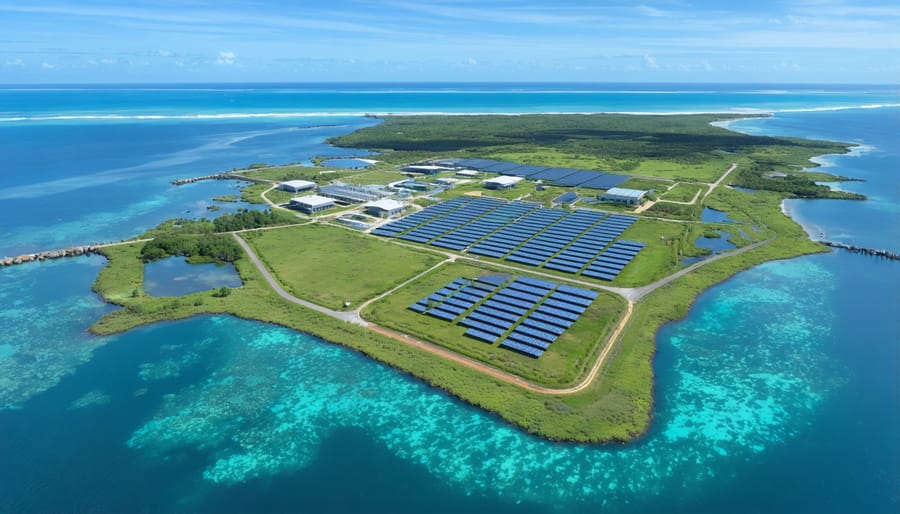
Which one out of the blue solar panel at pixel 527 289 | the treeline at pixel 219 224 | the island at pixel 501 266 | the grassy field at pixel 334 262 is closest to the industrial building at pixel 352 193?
the island at pixel 501 266

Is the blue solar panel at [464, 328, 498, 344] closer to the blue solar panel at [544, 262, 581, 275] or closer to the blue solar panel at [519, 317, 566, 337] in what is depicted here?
the blue solar panel at [519, 317, 566, 337]

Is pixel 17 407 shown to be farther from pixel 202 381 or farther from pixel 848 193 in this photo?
pixel 848 193

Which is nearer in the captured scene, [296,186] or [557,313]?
[557,313]

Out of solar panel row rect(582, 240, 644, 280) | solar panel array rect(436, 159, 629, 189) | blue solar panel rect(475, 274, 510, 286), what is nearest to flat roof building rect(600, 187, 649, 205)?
solar panel array rect(436, 159, 629, 189)

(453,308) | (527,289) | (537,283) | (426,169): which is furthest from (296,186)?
(527,289)

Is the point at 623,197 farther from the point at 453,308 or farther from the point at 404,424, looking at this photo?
the point at 404,424

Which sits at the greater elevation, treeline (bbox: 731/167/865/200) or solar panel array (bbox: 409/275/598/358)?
treeline (bbox: 731/167/865/200)
